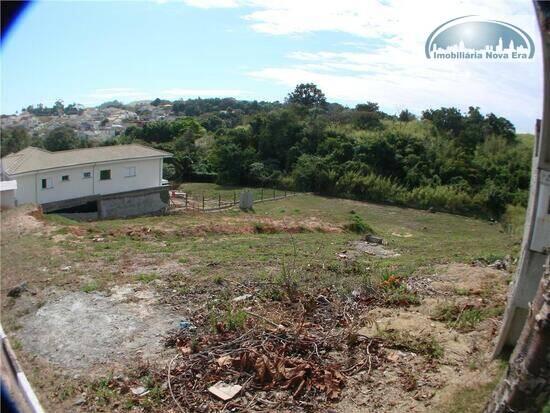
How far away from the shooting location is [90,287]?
820 centimetres

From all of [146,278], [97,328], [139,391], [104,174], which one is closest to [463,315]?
[139,391]

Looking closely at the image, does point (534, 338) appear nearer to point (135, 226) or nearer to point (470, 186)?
point (135, 226)

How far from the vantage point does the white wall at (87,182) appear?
17.7m

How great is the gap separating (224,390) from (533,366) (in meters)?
2.91

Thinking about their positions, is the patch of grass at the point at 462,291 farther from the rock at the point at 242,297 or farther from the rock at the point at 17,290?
the rock at the point at 17,290

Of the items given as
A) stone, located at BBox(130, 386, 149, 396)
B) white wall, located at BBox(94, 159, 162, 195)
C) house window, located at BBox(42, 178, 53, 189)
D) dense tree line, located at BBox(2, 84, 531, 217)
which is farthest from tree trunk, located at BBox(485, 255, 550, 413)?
dense tree line, located at BBox(2, 84, 531, 217)

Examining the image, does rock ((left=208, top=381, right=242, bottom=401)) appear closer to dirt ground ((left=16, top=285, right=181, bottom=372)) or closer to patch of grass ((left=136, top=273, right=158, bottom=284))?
dirt ground ((left=16, top=285, right=181, bottom=372))

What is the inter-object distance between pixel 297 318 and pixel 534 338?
139 inches

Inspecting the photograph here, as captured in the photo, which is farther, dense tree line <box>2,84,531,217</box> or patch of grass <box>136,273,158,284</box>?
dense tree line <box>2,84,531,217</box>

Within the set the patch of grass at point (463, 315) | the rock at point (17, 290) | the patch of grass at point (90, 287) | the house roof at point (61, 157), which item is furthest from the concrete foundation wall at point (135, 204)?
the patch of grass at point (463, 315)

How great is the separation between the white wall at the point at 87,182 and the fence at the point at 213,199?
213 centimetres

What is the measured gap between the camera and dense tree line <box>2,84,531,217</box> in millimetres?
28047

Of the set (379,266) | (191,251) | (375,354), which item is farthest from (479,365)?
(191,251)

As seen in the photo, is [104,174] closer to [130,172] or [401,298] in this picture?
[130,172]
